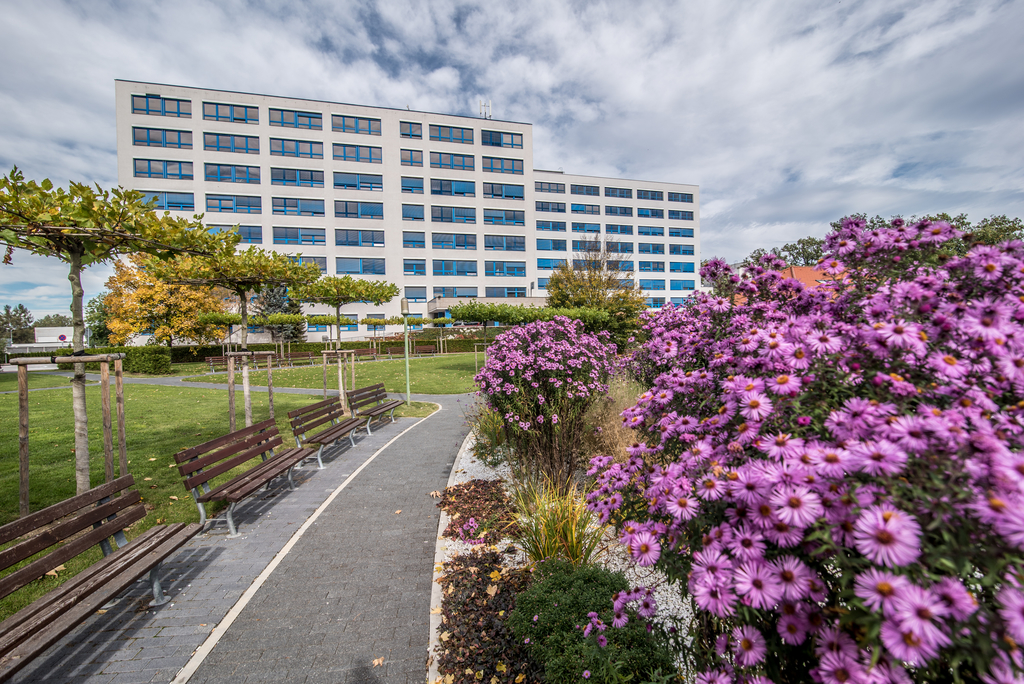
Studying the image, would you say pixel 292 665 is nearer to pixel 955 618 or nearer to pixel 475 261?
pixel 955 618

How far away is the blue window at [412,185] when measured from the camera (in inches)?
1721

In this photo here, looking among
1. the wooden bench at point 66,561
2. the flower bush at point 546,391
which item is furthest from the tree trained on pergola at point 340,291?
the wooden bench at point 66,561

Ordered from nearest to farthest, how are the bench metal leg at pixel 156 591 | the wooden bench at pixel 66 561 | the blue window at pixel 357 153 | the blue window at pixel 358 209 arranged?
the wooden bench at pixel 66 561 < the bench metal leg at pixel 156 591 < the blue window at pixel 358 209 < the blue window at pixel 357 153

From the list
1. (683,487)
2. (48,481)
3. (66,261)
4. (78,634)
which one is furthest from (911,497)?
(48,481)

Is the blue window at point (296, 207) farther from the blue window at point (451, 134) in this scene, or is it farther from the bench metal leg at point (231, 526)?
the bench metal leg at point (231, 526)

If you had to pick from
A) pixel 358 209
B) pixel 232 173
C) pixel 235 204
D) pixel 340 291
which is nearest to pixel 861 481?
pixel 340 291

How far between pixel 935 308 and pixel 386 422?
33.8ft

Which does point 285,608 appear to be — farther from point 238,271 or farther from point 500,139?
point 500,139

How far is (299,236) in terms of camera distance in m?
40.0

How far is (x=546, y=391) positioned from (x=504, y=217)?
4395 cm

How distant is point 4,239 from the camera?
3.83 metres

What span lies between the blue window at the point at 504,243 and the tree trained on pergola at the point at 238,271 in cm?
3902

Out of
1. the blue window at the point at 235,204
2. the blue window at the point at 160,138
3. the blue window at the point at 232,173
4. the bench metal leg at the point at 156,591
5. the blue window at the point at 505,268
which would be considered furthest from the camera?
the blue window at the point at 505,268

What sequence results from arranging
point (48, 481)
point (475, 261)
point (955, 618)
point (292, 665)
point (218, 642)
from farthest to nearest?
point (475, 261) < point (48, 481) < point (218, 642) < point (292, 665) < point (955, 618)
